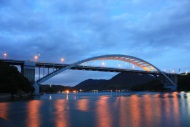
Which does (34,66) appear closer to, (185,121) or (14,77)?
(14,77)

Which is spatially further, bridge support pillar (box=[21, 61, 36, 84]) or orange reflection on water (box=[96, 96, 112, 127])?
bridge support pillar (box=[21, 61, 36, 84])

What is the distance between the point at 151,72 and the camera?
4619 inches

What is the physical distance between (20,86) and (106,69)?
45.8 m

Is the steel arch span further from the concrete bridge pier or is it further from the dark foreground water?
the dark foreground water

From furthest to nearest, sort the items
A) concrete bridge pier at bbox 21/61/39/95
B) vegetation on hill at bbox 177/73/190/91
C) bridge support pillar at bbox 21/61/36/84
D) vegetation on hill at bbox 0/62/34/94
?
vegetation on hill at bbox 177/73/190/91
bridge support pillar at bbox 21/61/36/84
concrete bridge pier at bbox 21/61/39/95
vegetation on hill at bbox 0/62/34/94

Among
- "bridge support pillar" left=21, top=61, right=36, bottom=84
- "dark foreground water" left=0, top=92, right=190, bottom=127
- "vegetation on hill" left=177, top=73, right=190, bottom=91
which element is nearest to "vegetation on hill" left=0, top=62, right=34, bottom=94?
"bridge support pillar" left=21, top=61, right=36, bottom=84

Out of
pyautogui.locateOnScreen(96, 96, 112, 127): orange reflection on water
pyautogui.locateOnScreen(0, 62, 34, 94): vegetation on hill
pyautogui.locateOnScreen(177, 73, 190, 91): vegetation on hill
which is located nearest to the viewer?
pyautogui.locateOnScreen(96, 96, 112, 127): orange reflection on water

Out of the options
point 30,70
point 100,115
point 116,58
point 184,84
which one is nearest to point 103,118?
point 100,115

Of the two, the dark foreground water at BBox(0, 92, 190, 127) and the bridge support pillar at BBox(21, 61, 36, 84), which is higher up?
the bridge support pillar at BBox(21, 61, 36, 84)

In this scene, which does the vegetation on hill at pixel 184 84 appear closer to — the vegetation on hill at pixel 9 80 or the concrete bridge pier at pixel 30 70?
the concrete bridge pier at pixel 30 70

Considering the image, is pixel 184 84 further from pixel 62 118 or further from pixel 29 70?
pixel 62 118

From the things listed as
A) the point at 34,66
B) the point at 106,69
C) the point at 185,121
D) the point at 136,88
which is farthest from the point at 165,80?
the point at 185,121

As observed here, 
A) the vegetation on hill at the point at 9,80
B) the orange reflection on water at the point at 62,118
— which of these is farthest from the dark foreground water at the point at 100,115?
the vegetation on hill at the point at 9,80

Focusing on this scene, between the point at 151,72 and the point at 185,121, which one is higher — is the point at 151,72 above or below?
above
